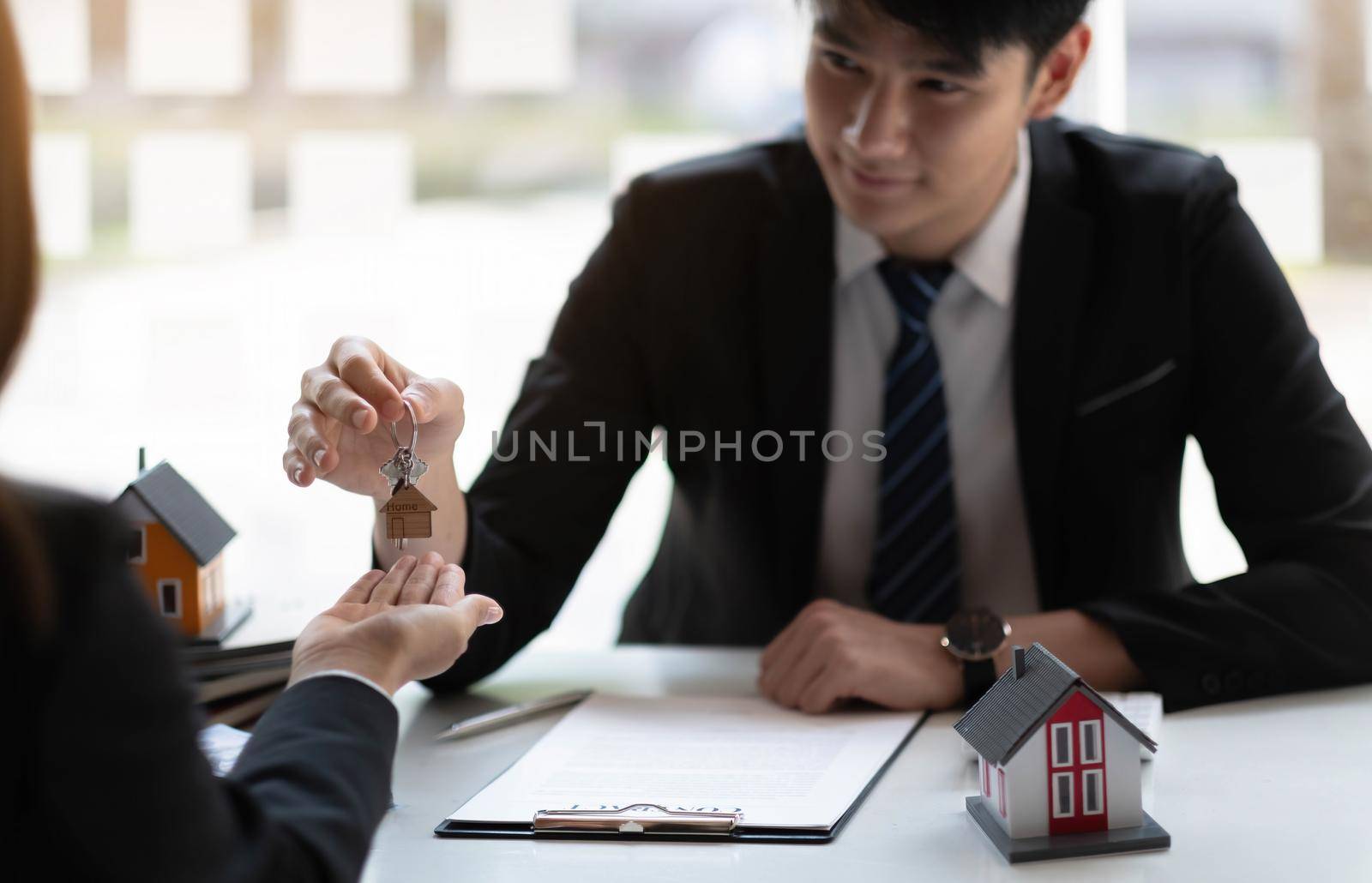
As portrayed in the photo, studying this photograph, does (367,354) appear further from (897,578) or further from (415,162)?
(415,162)

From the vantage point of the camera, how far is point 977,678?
140 centimetres

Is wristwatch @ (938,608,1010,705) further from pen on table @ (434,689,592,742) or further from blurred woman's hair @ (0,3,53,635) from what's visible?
blurred woman's hair @ (0,3,53,635)

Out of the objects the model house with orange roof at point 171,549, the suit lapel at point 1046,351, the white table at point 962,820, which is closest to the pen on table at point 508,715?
the white table at point 962,820

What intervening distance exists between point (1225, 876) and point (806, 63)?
105cm

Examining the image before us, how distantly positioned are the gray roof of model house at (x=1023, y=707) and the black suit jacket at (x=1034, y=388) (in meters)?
0.49

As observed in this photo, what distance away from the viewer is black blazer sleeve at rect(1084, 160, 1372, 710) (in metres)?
1.42

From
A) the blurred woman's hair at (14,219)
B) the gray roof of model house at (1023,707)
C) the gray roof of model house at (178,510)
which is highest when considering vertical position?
the blurred woman's hair at (14,219)

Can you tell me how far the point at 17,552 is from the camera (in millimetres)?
610

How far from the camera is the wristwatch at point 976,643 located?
1395mm

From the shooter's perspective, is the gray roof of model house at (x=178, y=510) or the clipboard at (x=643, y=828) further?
the gray roof of model house at (x=178, y=510)

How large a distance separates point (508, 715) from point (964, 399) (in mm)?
732

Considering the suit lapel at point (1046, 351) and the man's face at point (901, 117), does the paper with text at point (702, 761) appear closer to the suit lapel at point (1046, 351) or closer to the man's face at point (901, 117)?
the suit lapel at point (1046, 351)

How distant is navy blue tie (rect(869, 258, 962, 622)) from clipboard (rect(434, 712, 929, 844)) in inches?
26.6

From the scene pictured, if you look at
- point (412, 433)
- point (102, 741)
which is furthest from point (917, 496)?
point (102, 741)
